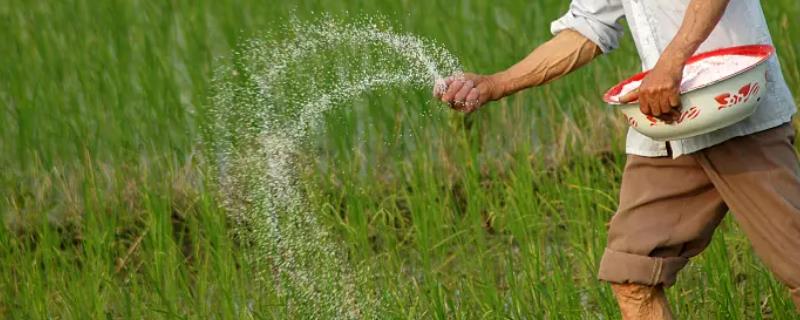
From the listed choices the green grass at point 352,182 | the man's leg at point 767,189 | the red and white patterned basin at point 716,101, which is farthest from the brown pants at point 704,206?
the green grass at point 352,182

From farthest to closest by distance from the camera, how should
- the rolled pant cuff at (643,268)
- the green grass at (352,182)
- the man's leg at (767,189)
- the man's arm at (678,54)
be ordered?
the green grass at (352,182) < the rolled pant cuff at (643,268) < the man's leg at (767,189) < the man's arm at (678,54)

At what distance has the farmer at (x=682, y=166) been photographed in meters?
2.25

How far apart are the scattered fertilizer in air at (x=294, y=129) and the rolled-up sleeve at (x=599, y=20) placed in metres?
0.36

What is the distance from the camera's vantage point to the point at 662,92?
2213mm

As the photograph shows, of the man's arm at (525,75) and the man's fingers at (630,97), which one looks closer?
the man's fingers at (630,97)

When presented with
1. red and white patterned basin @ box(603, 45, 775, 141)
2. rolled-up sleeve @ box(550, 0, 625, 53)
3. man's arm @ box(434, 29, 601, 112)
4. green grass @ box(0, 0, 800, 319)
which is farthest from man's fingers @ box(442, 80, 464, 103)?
green grass @ box(0, 0, 800, 319)

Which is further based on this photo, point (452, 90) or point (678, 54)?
point (452, 90)

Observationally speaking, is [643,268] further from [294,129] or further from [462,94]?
[294,129]

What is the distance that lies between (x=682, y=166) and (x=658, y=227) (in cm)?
11

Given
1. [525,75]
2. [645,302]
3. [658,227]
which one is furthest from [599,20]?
[645,302]

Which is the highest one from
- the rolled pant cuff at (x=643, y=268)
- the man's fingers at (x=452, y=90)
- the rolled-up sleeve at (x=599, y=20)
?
the rolled-up sleeve at (x=599, y=20)

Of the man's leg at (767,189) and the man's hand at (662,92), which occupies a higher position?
the man's hand at (662,92)

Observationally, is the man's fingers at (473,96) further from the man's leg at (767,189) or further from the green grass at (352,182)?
the green grass at (352,182)

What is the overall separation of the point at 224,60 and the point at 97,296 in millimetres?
1385
